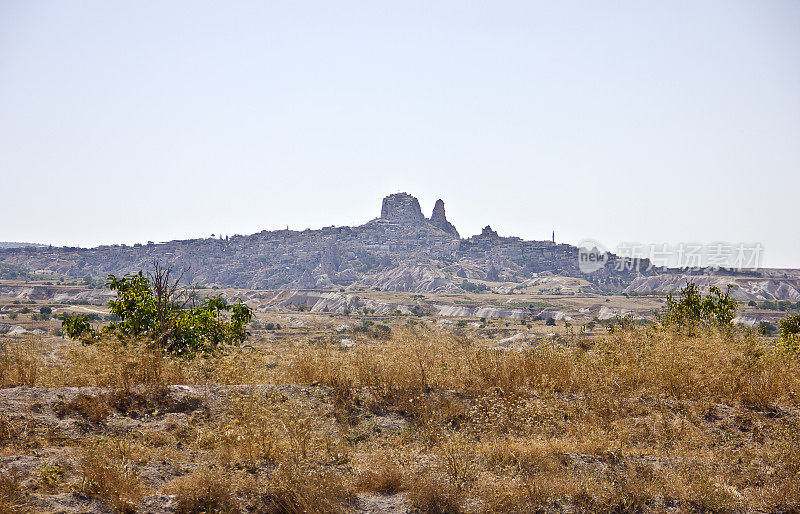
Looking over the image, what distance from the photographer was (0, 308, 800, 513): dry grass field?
13.9 ft

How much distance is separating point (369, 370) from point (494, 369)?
183 cm

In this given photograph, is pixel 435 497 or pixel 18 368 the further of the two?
pixel 18 368

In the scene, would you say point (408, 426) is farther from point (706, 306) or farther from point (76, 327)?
point (706, 306)

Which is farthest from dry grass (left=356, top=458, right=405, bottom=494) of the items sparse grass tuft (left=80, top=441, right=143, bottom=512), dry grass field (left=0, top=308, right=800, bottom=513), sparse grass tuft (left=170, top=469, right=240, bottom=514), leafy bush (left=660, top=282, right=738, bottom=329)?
leafy bush (left=660, top=282, right=738, bottom=329)

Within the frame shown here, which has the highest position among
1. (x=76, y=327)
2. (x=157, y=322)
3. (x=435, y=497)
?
(x=157, y=322)

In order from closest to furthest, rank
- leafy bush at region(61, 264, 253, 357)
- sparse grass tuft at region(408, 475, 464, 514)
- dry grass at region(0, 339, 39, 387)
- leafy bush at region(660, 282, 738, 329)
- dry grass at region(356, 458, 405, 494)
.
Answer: sparse grass tuft at region(408, 475, 464, 514), dry grass at region(356, 458, 405, 494), dry grass at region(0, 339, 39, 387), leafy bush at region(61, 264, 253, 357), leafy bush at region(660, 282, 738, 329)

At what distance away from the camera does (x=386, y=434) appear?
5836 mm

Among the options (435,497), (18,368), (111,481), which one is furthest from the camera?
(18,368)

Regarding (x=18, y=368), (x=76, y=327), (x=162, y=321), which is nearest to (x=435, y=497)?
(x=18, y=368)

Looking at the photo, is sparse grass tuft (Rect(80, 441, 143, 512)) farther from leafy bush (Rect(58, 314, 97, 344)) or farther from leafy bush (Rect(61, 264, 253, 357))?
leafy bush (Rect(58, 314, 97, 344))

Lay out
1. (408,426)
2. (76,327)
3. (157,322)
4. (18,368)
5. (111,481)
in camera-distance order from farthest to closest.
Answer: (76,327), (157,322), (18,368), (408,426), (111,481)

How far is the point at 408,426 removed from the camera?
19.6ft

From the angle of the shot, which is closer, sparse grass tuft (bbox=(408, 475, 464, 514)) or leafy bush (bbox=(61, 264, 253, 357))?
sparse grass tuft (bbox=(408, 475, 464, 514))

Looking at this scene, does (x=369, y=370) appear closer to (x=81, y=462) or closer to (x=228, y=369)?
(x=228, y=369)
